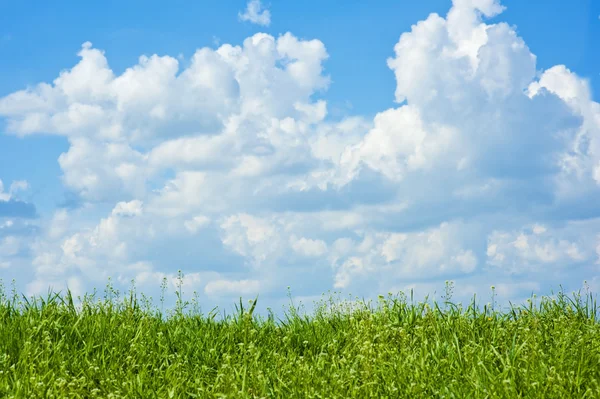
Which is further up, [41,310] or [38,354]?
[41,310]

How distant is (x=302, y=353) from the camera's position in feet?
29.2

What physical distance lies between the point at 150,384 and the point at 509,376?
3722 millimetres

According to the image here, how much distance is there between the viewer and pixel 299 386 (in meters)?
7.07

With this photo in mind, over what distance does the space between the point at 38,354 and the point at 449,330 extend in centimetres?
488

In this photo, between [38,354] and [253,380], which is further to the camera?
[38,354]

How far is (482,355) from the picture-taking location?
7.43 m

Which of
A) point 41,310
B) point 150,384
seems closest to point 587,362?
point 150,384

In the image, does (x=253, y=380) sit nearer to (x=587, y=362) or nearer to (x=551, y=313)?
(x=587, y=362)

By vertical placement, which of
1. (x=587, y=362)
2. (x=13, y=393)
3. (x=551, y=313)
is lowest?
(x=13, y=393)

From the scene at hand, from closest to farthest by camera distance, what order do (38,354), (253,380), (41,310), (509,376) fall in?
(509,376)
(253,380)
(38,354)
(41,310)

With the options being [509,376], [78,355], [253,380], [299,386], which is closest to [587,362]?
[509,376]

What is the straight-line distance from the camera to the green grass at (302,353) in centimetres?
675

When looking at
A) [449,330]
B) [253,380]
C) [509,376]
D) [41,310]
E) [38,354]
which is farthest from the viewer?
[41,310]

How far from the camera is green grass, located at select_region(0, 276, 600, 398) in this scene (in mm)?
6754
